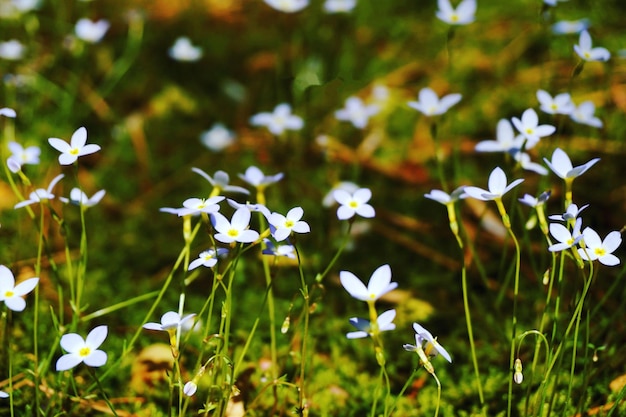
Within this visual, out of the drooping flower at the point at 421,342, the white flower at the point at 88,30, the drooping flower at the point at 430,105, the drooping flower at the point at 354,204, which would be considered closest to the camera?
the drooping flower at the point at 421,342

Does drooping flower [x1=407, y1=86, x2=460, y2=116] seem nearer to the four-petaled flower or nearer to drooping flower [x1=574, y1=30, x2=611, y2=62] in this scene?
drooping flower [x1=574, y1=30, x2=611, y2=62]

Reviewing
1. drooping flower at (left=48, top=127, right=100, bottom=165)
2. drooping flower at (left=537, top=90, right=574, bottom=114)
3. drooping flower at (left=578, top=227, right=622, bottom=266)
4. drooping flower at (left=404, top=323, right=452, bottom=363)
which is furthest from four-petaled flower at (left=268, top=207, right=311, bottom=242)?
drooping flower at (left=537, top=90, right=574, bottom=114)

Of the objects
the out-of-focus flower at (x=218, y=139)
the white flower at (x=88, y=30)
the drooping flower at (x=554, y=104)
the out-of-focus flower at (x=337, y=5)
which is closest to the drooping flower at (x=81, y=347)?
the drooping flower at (x=554, y=104)

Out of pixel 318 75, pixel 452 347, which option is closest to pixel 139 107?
pixel 318 75

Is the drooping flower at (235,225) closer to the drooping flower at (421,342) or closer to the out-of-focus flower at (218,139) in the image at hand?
the drooping flower at (421,342)

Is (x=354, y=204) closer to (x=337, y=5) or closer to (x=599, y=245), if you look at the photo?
(x=599, y=245)

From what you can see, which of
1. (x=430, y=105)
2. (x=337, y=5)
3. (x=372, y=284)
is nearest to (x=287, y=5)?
(x=337, y=5)

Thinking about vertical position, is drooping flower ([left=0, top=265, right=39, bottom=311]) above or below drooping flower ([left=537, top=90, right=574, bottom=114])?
below
